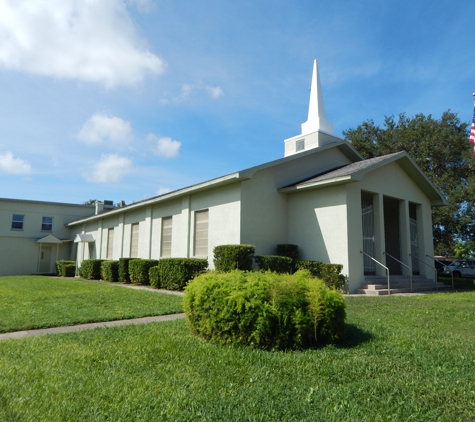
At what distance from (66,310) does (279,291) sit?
18.7 feet

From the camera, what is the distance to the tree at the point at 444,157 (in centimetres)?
2334

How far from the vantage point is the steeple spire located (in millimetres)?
18219

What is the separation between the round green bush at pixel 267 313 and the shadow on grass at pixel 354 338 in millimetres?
152

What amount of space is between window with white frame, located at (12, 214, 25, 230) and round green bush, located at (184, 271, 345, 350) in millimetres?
29124

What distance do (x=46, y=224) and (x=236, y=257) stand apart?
24.1 metres

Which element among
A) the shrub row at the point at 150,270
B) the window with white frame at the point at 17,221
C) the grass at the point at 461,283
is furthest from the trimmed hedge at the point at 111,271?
the grass at the point at 461,283

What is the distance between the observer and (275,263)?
13.1 meters

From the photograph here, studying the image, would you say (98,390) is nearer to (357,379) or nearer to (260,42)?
(357,379)

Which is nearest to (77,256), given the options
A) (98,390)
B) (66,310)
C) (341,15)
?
(66,310)

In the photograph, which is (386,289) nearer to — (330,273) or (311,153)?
(330,273)

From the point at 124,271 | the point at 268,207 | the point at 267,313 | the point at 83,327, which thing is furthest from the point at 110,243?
the point at 267,313

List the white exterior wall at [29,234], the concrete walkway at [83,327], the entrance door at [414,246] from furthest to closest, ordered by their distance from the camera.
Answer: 1. the white exterior wall at [29,234]
2. the entrance door at [414,246]
3. the concrete walkway at [83,327]

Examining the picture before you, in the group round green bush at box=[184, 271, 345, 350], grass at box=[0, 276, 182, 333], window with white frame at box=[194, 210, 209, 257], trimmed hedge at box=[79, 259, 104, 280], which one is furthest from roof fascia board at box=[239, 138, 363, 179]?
trimmed hedge at box=[79, 259, 104, 280]

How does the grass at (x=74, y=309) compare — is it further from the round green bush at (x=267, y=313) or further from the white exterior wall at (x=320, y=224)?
the white exterior wall at (x=320, y=224)
